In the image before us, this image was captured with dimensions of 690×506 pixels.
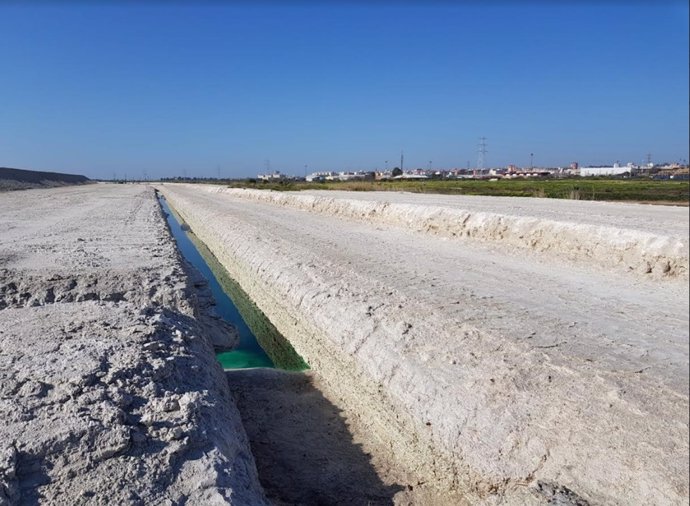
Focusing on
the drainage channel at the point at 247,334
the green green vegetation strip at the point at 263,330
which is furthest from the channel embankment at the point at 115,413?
the green green vegetation strip at the point at 263,330

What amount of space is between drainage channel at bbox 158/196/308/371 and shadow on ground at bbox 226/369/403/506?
1220 millimetres

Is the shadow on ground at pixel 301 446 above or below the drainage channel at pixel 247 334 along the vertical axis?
above

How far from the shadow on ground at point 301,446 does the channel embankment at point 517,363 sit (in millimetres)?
320

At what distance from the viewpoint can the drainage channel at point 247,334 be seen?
9734mm

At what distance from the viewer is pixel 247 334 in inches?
468

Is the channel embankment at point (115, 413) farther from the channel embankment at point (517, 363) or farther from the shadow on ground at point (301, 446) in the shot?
the channel embankment at point (517, 363)

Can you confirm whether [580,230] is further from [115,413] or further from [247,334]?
[115,413]

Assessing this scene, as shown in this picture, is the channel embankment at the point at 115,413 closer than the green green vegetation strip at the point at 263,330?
Yes

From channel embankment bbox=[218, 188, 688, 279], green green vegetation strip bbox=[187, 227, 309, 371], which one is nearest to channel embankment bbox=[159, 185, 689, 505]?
channel embankment bbox=[218, 188, 688, 279]

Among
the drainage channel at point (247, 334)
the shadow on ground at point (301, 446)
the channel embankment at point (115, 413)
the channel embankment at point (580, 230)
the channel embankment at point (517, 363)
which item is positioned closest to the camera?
the channel embankment at point (580, 230)

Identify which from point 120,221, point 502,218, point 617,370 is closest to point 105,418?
point 617,370

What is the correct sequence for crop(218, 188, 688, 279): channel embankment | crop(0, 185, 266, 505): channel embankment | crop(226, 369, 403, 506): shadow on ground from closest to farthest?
1. crop(218, 188, 688, 279): channel embankment
2. crop(0, 185, 266, 505): channel embankment
3. crop(226, 369, 403, 506): shadow on ground

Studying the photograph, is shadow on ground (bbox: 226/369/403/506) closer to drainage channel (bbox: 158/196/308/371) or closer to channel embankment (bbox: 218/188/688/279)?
drainage channel (bbox: 158/196/308/371)

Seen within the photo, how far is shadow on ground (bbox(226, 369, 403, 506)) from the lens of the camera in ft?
17.0
